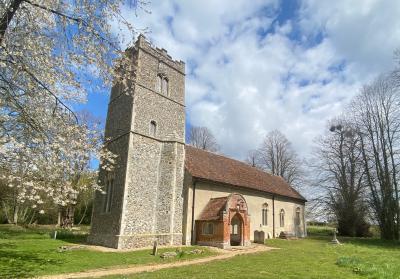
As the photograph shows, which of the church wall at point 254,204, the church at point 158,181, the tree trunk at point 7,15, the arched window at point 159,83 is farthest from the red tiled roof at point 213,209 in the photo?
the tree trunk at point 7,15

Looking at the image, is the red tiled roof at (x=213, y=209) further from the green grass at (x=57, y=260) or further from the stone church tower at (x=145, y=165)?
the green grass at (x=57, y=260)

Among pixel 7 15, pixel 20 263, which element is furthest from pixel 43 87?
pixel 20 263

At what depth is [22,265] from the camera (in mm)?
12117

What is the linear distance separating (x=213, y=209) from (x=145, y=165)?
558cm

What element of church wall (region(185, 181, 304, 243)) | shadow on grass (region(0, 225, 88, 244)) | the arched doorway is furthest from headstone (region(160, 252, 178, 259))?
→ shadow on grass (region(0, 225, 88, 244))

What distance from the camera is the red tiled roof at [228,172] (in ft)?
76.5

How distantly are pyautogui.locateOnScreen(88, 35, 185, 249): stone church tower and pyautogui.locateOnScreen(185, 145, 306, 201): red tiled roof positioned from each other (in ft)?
7.13

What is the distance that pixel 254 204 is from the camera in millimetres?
27094

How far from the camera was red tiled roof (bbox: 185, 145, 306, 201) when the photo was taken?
23305 millimetres

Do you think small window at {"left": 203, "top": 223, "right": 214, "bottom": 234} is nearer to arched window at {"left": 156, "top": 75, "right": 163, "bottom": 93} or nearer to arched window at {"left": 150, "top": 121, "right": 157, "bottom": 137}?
arched window at {"left": 150, "top": 121, "right": 157, "bottom": 137}

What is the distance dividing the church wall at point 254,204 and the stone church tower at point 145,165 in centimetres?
161

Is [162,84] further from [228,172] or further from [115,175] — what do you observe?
[228,172]

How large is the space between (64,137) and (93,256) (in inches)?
274

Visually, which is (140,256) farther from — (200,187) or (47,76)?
(47,76)
